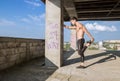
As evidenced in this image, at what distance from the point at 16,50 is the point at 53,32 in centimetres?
146

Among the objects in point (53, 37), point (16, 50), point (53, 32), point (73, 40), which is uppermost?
point (53, 32)

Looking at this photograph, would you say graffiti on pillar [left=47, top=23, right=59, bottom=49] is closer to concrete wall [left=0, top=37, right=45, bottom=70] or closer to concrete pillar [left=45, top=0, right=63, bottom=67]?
concrete pillar [left=45, top=0, right=63, bottom=67]

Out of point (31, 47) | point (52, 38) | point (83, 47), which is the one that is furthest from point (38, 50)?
point (83, 47)

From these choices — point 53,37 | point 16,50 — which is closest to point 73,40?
point 53,37

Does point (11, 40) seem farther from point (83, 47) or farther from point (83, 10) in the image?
point (83, 10)

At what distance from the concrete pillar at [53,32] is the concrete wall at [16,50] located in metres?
1.10

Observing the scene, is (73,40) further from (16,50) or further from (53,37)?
(16,50)

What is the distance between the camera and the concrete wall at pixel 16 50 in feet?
17.2

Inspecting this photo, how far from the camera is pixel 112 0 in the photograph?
28.8 ft

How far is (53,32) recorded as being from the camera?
614 cm

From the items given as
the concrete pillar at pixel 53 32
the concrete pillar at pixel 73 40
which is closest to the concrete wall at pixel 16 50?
the concrete pillar at pixel 53 32

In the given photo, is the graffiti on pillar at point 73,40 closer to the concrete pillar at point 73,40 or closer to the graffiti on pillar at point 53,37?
the concrete pillar at point 73,40

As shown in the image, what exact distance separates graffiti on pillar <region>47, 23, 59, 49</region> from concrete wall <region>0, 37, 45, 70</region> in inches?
45.6

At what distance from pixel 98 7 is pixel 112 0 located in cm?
180
